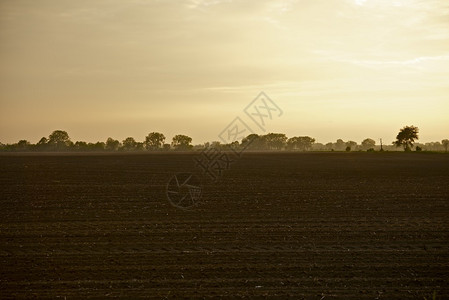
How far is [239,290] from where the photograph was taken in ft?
22.8

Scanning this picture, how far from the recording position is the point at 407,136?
436 ft

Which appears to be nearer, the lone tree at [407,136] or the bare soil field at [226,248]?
the bare soil field at [226,248]

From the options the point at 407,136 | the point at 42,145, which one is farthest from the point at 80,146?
the point at 407,136

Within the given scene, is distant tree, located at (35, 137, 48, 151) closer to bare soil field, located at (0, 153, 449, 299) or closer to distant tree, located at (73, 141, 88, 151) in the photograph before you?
distant tree, located at (73, 141, 88, 151)

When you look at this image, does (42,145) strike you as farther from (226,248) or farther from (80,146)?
(226,248)

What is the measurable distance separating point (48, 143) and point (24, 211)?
630 ft

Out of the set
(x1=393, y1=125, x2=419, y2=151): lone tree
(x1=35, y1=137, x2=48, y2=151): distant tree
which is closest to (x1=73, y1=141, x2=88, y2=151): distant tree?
(x1=35, y1=137, x2=48, y2=151): distant tree

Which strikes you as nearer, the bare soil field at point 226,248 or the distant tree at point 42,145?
the bare soil field at point 226,248

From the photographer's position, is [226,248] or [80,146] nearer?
[226,248]

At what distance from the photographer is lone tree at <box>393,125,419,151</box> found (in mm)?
131500

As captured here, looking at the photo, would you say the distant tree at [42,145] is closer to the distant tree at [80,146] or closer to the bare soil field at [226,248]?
the distant tree at [80,146]

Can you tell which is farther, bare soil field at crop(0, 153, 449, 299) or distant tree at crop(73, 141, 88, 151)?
distant tree at crop(73, 141, 88, 151)

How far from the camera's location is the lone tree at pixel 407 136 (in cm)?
13150

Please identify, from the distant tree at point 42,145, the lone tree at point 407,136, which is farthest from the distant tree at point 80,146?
the lone tree at point 407,136
